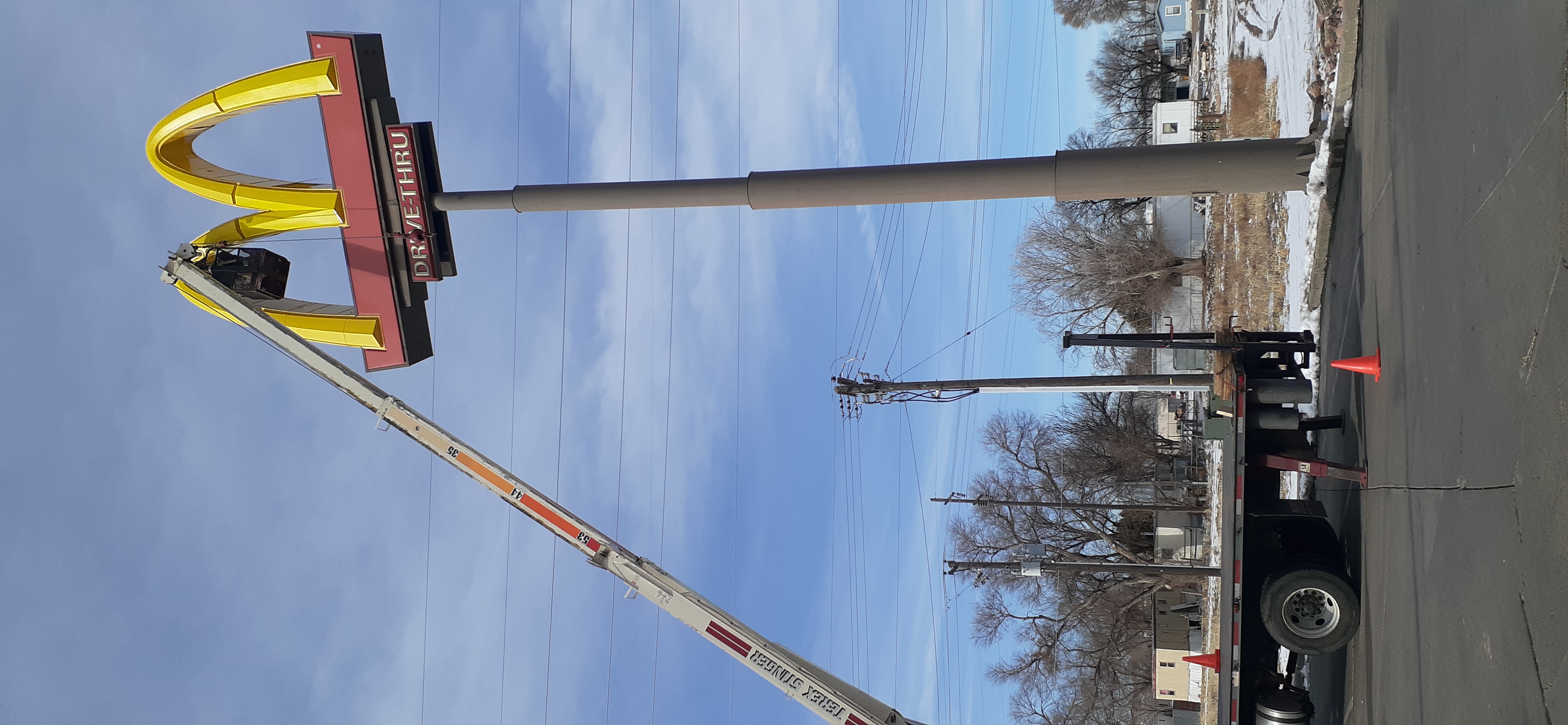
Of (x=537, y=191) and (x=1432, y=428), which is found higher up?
(x=537, y=191)

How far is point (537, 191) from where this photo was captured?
11.3 meters

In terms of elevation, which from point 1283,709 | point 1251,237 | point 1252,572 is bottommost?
point 1283,709

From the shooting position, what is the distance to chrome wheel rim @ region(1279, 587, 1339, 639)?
33.4 ft

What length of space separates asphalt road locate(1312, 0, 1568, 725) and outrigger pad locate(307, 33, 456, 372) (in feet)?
34.2

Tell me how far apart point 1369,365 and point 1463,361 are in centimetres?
310

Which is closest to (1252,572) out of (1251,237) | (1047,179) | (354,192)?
(1047,179)

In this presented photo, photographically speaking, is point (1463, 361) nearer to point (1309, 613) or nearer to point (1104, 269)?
point (1309, 613)

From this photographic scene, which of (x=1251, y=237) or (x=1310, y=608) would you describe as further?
(x=1251, y=237)

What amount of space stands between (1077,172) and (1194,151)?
3.44 ft

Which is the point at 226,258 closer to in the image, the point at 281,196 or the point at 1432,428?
the point at 281,196

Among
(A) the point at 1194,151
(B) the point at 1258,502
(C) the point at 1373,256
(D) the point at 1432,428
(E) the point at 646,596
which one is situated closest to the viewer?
(D) the point at 1432,428

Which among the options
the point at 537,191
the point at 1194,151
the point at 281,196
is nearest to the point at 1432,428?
the point at 1194,151

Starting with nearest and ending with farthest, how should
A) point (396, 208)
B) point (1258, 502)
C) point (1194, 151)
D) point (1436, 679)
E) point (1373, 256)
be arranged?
point (1436, 679), point (1194, 151), point (1373, 256), point (1258, 502), point (396, 208)

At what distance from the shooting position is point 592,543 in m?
13.5
